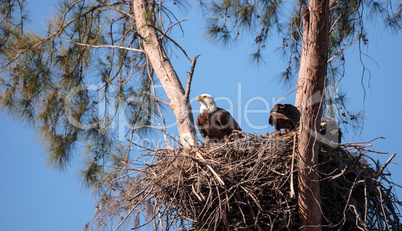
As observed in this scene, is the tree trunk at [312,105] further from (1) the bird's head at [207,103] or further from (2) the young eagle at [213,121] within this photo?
(1) the bird's head at [207,103]

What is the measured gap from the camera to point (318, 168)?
4598 mm

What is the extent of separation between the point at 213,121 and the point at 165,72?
717 mm

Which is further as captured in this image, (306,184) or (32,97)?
(32,97)

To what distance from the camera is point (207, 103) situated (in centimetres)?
595

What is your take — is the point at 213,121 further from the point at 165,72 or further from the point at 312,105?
the point at 312,105

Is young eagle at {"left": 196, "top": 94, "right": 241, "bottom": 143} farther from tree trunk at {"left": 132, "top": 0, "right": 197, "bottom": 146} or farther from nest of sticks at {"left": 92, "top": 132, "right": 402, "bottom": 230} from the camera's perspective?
nest of sticks at {"left": 92, "top": 132, "right": 402, "bottom": 230}

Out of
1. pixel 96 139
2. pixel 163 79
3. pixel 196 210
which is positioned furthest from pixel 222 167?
pixel 96 139

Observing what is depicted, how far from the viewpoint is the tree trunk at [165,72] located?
5.44m

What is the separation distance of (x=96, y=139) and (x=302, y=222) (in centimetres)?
293

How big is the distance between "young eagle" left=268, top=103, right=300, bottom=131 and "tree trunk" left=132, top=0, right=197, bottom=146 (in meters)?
0.81

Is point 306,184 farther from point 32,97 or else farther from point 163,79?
point 32,97

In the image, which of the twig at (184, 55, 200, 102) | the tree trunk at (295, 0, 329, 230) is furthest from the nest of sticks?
the twig at (184, 55, 200, 102)

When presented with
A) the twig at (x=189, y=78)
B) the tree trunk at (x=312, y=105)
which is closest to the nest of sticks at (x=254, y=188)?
the tree trunk at (x=312, y=105)

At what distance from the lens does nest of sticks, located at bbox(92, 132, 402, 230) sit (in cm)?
442
